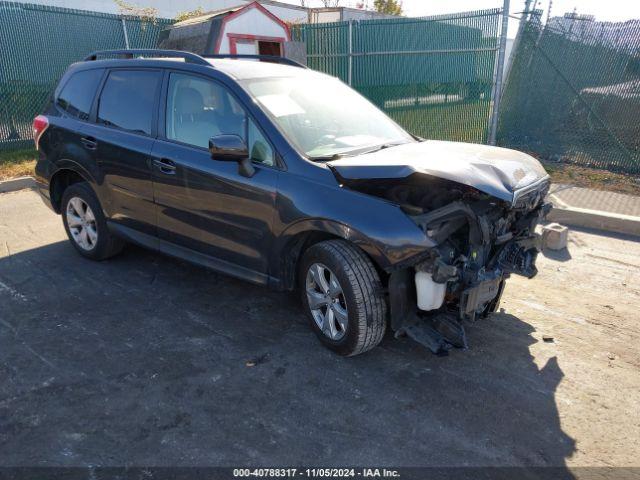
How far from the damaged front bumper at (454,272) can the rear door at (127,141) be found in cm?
233

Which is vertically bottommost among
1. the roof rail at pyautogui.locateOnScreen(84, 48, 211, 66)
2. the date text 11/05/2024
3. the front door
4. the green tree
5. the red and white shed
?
the date text 11/05/2024

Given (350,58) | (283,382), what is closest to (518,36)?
(350,58)

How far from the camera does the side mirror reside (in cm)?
341

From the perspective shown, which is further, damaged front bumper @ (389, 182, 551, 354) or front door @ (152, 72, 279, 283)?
front door @ (152, 72, 279, 283)

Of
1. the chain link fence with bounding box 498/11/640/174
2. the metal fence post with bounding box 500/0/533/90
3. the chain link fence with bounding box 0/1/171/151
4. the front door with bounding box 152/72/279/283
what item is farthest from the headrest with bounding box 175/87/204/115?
the chain link fence with bounding box 0/1/171/151

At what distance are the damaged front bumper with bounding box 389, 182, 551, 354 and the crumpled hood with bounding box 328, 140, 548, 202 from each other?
129mm

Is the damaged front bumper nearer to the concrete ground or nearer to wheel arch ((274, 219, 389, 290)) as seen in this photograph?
wheel arch ((274, 219, 389, 290))

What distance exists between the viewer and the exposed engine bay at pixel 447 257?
308cm

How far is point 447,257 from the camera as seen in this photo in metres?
3.13

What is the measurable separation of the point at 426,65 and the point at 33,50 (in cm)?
803

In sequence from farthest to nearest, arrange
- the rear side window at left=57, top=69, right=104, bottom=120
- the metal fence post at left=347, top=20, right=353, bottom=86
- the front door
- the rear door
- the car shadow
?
the metal fence post at left=347, top=20, right=353, bottom=86 < the rear side window at left=57, top=69, right=104, bottom=120 < the rear door < the front door < the car shadow

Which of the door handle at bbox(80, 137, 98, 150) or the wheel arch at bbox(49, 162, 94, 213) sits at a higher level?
the door handle at bbox(80, 137, 98, 150)

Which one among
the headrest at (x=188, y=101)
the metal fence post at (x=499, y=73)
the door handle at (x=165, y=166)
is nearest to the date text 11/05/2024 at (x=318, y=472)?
the door handle at (x=165, y=166)

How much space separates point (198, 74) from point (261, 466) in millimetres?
2854
